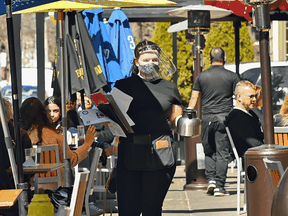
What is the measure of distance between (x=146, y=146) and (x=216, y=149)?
338 cm

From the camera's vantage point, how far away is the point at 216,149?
6859mm

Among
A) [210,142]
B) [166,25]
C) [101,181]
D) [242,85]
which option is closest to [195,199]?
[210,142]

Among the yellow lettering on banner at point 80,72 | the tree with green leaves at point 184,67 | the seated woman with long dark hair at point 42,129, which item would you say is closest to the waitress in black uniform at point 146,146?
the seated woman with long dark hair at point 42,129

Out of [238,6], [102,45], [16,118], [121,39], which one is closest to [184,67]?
[238,6]

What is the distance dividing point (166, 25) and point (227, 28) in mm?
2322

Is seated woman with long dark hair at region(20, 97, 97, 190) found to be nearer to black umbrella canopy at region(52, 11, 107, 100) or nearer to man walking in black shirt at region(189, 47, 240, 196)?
black umbrella canopy at region(52, 11, 107, 100)

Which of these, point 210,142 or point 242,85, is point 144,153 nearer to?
point 242,85

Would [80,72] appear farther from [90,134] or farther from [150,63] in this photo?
[150,63]

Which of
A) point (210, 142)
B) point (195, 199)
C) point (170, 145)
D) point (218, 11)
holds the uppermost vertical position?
point (218, 11)

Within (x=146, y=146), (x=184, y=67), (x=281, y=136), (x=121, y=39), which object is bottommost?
(x=281, y=136)

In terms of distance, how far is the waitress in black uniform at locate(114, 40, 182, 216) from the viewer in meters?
3.61

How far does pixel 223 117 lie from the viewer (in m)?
6.95

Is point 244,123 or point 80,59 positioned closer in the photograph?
point 244,123

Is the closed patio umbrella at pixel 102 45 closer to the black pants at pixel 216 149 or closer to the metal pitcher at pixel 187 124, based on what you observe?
the black pants at pixel 216 149
